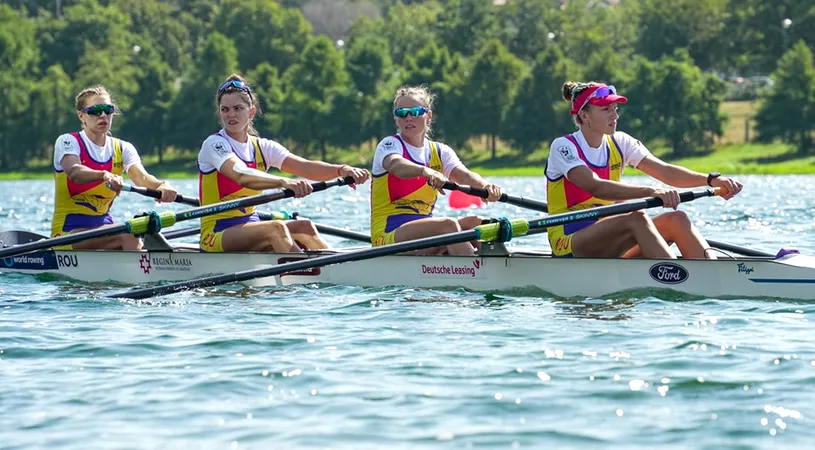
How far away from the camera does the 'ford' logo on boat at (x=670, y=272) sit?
1023 centimetres

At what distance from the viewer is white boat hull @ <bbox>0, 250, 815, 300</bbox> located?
1012 cm

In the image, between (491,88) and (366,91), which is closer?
(491,88)

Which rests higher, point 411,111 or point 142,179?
point 411,111

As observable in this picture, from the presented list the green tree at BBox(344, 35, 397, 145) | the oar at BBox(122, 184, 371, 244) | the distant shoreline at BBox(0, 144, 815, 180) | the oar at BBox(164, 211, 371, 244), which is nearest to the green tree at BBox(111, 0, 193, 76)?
the green tree at BBox(344, 35, 397, 145)

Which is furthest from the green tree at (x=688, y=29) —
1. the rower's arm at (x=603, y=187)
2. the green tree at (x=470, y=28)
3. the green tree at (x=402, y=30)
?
the rower's arm at (x=603, y=187)

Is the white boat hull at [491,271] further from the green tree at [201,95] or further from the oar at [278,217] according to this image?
the green tree at [201,95]

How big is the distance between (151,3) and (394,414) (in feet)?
367

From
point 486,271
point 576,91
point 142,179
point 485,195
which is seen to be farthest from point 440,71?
point 576,91

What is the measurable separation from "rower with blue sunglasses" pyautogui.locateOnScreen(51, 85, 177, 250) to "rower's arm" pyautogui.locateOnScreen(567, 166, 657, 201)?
13.6 feet

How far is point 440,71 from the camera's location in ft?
262

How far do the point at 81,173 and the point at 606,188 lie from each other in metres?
5.12

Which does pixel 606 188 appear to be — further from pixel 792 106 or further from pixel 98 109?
pixel 792 106

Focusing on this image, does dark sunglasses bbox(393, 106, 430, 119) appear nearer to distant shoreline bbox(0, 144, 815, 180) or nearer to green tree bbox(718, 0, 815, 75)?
distant shoreline bbox(0, 144, 815, 180)

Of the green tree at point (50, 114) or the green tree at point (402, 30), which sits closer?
the green tree at point (50, 114)
